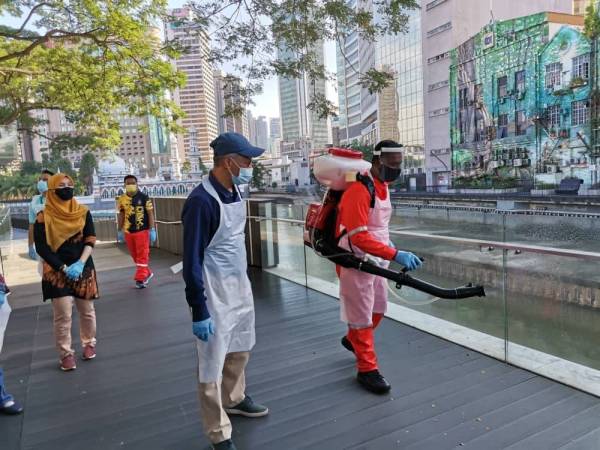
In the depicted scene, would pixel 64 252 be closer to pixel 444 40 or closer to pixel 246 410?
pixel 246 410

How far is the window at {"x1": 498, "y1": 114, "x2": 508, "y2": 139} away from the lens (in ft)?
136

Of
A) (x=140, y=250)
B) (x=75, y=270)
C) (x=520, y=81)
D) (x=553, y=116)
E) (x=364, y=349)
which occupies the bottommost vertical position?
(x=364, y=349)

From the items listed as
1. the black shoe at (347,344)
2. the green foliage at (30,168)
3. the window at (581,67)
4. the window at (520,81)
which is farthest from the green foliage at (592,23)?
the green foliage at (30,168)

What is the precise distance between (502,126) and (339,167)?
4376cm

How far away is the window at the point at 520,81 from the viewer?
38969 millimetres

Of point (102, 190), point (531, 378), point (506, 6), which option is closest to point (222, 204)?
point (531, 378)

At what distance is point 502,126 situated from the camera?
4181 centimetres

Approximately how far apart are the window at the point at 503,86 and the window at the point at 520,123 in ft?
8.27

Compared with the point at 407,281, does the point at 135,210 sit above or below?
above

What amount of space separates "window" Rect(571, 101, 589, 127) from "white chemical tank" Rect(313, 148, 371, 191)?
37.5 metres

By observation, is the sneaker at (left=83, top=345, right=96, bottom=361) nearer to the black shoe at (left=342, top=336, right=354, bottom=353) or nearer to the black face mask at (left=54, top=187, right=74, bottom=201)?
the black face mask at (left=54, top=187, right=74, bottom=201)

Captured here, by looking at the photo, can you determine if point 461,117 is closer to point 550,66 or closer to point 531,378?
point 550,66

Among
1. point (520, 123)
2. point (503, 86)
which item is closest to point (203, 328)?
point (520, 123)

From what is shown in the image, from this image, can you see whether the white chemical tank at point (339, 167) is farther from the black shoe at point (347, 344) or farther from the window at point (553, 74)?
the window at point (553, 74)
